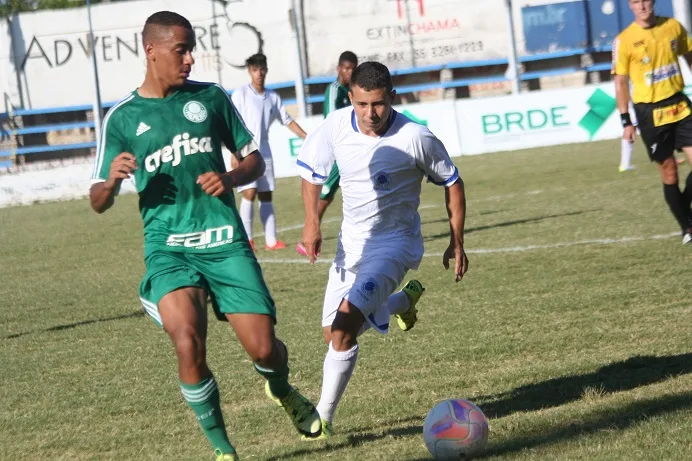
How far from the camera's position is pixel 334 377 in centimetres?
531

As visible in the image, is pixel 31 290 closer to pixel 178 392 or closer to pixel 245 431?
pixel 178 392

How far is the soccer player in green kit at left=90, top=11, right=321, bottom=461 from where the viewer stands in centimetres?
492

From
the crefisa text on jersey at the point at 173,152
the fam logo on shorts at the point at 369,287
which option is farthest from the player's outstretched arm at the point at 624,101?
the crefisa text on jersey at the point at 173,152

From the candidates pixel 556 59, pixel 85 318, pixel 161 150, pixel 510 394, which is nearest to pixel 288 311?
pixel 85 318

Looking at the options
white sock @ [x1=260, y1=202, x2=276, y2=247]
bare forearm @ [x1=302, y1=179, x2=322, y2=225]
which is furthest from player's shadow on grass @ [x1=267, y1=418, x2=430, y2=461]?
white sock @ [x1=260, y1=202, x2=276, y2=247]

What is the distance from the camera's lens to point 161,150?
495cm

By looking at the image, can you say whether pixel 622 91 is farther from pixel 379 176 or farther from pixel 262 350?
pixel 262 350

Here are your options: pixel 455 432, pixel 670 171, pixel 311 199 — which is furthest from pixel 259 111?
pixel 455 432

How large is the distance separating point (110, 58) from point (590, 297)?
112 ft

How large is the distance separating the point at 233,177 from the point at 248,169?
0.76 ft

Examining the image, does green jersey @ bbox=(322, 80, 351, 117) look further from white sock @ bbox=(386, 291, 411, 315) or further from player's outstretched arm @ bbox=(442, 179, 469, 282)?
player's outstretched arm @ bbox=(442, 179, 469, 282)

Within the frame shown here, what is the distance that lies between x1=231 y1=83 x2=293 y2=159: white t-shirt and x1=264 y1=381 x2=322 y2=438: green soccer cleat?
8.22 metres

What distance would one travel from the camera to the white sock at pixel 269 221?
43.0 feet

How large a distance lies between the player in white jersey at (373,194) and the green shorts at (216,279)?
570 millimetres
